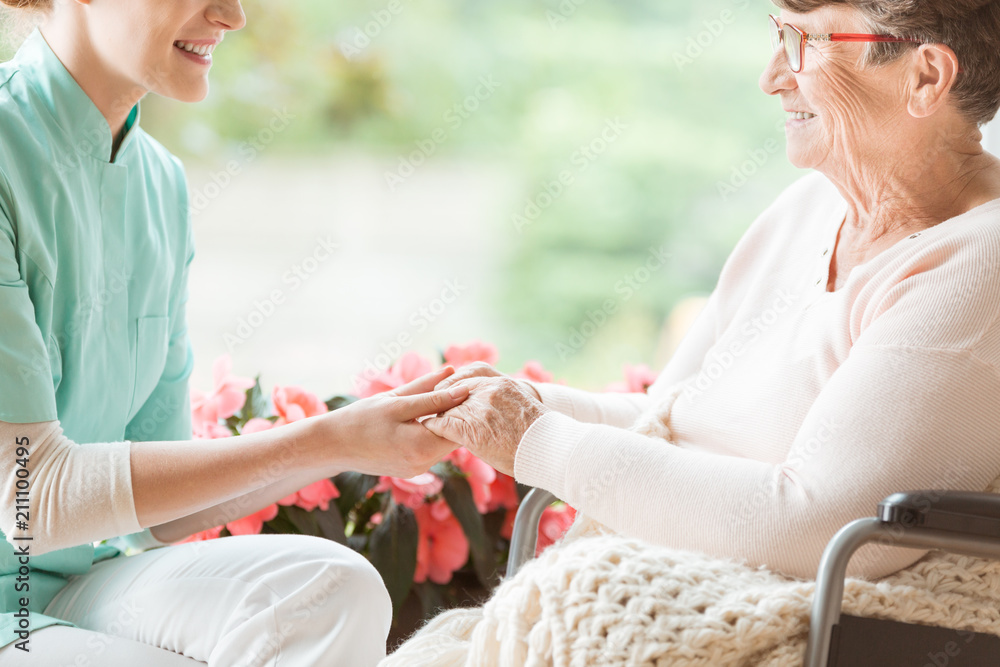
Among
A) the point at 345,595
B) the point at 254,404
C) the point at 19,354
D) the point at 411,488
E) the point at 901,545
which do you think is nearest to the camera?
the point at 901,545

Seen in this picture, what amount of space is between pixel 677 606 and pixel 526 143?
12.2ft

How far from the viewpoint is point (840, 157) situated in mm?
1312

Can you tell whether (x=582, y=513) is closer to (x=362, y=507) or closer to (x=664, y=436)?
(x=664, y=436)

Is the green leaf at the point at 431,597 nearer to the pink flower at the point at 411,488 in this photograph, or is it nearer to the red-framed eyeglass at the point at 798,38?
the pink flower at the point at 411,488

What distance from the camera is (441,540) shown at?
1.78 metres

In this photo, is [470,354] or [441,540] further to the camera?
[470,354]

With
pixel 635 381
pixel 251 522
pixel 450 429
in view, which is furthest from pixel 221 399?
pixel 635 381

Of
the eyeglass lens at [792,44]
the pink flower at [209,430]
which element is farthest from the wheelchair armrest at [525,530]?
the eyeglass lens at [792,44]

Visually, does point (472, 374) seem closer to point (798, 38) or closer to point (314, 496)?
point (314, 496)

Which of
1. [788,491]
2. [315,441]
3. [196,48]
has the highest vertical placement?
[196,48]

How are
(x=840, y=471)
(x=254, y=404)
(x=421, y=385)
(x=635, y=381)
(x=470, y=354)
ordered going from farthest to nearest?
(x=635, y=381)
(x=470, y=354)
(x=254, y=404)
(x=421, y=385)
(x=840, y=471)

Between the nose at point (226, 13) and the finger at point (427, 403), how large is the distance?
672 millimetres

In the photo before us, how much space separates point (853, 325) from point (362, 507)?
1.04 metres

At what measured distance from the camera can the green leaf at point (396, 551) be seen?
1688mm
